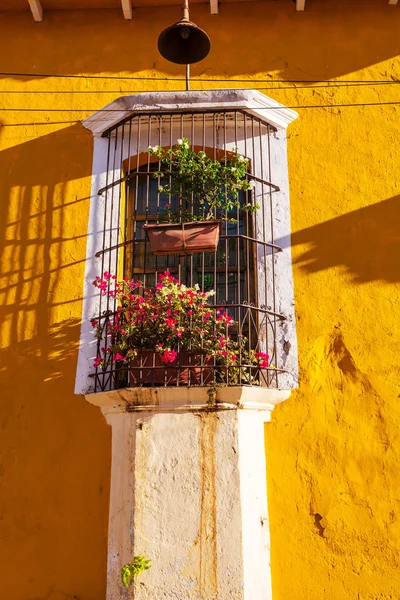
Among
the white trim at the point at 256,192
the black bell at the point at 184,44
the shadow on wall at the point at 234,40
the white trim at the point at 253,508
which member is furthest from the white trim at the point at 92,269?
the white trim at the point at 253,508

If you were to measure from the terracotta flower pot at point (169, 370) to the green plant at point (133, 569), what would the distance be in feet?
3.81

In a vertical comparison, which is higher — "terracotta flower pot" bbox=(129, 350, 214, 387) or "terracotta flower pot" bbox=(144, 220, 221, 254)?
"terracotta flower pot" bbox=(144, 220, 221, 254)

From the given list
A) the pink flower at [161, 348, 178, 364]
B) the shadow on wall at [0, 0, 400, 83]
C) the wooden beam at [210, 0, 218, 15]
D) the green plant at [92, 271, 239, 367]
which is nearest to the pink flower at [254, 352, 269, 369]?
the green plant at [92, 271, 239, 367]

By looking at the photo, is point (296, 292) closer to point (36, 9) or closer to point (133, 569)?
point (133, 569)

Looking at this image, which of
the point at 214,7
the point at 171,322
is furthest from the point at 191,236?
the point at 214,7

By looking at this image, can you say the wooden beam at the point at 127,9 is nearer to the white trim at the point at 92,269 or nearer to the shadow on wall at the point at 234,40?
the shadow on wall at the point at 234,40

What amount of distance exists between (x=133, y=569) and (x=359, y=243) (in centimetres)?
300

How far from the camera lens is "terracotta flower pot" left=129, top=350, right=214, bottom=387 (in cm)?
464

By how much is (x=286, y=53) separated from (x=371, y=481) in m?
3.75

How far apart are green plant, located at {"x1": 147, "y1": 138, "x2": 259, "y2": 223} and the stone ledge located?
1353 millimetres

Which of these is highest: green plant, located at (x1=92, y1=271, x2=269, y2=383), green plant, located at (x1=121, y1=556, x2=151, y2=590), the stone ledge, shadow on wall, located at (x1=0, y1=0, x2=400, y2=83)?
shadow on wall, located at (x1=0, y1=0, x2=400, y2=83)

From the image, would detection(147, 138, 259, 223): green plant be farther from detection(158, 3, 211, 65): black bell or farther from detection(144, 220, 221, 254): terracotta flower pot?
detection(158, 3, 211, 65): black bell

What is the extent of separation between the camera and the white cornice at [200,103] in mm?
5508

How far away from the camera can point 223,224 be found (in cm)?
575
